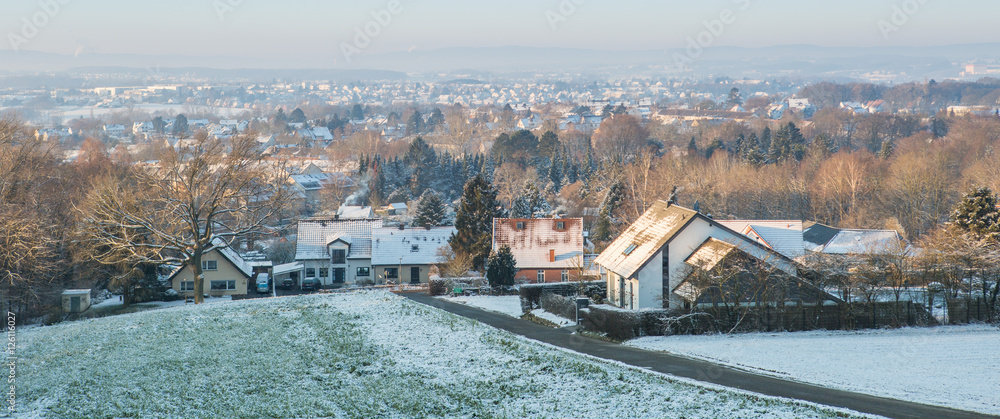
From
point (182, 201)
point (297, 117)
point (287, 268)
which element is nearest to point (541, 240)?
point (287, 268)

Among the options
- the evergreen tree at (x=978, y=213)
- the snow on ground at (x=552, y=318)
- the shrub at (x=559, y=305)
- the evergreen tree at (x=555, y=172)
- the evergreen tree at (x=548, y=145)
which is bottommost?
the snow on ground at (x=552, y=318)

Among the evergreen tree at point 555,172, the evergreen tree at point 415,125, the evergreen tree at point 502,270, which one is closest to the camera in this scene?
the evergreen tree at point 502,270

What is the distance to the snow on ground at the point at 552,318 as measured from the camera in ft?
82.8

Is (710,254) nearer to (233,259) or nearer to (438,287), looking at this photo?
(438,287)

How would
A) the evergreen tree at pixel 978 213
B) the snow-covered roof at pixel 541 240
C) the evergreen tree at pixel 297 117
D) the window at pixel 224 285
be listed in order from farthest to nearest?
the evergreen tree at pixel 297 117 < the window at pixel 224 285 < the snow-covered roof at pixel 541 240 < the evergreen tree at pixel 978 213

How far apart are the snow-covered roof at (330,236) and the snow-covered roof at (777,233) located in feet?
66.9

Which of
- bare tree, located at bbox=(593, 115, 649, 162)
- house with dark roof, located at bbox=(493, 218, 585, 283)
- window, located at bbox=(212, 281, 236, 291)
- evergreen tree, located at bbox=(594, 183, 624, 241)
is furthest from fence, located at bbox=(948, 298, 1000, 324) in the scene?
bare tree, located at bbox=(593, 115, 649, 162)

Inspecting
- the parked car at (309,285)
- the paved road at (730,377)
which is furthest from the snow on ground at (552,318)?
the parked car at (309,285)

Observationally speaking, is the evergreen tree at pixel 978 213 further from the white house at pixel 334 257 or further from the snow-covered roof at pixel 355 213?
the snow-covered roof at pixel 355 213

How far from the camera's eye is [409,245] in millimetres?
42875

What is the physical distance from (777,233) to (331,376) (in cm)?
2529

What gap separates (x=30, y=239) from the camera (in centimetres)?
2780

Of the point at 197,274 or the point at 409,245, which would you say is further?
the point at 409,245

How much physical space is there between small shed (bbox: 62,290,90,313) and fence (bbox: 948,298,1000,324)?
109 feet
